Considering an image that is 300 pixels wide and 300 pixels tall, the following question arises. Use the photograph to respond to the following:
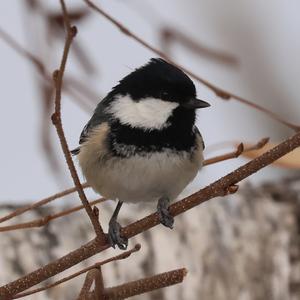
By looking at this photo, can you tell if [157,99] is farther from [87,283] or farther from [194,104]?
[87,283]

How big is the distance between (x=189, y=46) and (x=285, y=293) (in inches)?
37.2

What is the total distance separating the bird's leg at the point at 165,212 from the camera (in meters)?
1.24

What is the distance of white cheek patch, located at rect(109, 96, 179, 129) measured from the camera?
54.3 inches

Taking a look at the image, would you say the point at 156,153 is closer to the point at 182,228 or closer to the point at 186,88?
the point at 186,88

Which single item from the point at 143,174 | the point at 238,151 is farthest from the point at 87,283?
the point at 143,174

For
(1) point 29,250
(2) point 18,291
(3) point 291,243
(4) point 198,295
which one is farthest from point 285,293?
(2) point 18,291

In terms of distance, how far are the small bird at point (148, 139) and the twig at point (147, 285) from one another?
42cm

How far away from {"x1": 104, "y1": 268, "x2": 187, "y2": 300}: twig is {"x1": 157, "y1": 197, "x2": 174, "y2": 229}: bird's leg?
27cm

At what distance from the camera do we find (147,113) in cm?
138

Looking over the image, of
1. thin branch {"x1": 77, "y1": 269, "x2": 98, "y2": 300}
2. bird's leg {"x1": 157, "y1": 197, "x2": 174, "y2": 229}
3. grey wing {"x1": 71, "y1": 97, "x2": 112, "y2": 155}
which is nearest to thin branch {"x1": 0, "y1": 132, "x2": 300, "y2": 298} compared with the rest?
thin branch {"x1": 77, "y1": 269, "x2": 98, "y2": 300}

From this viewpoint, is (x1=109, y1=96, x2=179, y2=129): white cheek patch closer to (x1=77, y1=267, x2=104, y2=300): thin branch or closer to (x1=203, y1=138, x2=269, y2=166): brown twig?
(x1=203, y1=138, x2=269, y2=166): brown twig

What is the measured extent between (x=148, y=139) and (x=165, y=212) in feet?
0.50

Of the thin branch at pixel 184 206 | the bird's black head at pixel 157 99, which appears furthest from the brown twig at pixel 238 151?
the bird's black head at pixel 157 99

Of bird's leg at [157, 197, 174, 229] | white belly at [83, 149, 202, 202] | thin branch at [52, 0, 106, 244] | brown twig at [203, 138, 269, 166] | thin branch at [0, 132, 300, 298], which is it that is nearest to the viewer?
thin branch at [52, 0, 106, 244]
